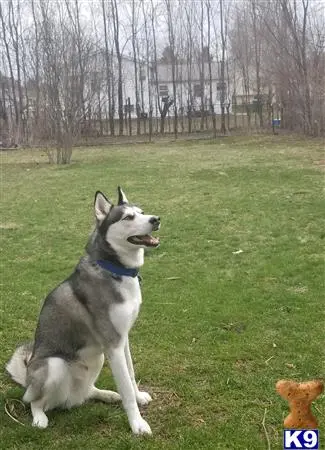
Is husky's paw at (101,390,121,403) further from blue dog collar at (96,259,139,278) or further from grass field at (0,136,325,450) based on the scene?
blue dog collar at (96,259,139,278)

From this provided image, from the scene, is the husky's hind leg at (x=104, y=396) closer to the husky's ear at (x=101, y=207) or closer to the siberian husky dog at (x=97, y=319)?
the siberian husky dog at (x=97, y=319)

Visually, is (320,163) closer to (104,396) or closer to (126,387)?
(104,396)

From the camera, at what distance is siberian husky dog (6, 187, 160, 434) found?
3596 mm

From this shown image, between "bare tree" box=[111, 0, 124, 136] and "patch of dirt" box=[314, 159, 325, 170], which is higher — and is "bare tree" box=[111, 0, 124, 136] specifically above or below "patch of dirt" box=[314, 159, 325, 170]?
above

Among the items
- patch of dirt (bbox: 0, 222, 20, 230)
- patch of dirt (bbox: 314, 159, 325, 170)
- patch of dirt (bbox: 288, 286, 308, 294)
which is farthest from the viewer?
patch of dirt (bbox: 314, 159, 325, 170)

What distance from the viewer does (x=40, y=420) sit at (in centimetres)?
369

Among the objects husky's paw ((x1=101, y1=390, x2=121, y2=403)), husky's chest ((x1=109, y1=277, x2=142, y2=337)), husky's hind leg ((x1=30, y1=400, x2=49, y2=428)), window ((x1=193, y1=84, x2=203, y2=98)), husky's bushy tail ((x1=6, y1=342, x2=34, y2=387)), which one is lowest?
husky's paw ((x1=101, y1=390, x2=121, y2=403))

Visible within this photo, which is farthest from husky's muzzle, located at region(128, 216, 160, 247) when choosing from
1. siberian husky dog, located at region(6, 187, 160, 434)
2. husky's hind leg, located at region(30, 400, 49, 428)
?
husky's hind leg, located at region(30, 400, 49, 428)

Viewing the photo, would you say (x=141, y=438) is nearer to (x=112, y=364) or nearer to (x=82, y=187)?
(x=112, y=364)

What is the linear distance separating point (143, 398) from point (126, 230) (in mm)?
1335

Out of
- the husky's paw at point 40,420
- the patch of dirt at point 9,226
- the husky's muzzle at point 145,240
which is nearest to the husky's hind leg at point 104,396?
Result: the husky's paw at point 40,420

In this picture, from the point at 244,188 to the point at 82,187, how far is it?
4535 millimetres

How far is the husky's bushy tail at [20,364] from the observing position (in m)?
4.12

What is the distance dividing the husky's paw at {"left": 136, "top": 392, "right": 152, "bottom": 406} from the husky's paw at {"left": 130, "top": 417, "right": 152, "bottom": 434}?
14.5 inches
